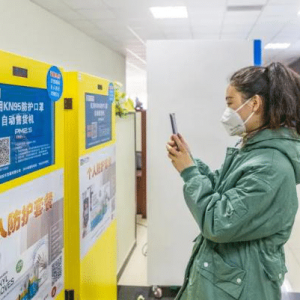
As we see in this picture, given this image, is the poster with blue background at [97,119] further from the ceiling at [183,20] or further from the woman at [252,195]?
the ceiling at [183,20]

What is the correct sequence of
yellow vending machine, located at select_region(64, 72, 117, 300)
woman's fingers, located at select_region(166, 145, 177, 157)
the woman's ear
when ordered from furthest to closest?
yellow vending machine, located at select_region(64, 72, 117, 300), woman's fingers, located at select_region(166, 145, 177, 157), the woman's ear

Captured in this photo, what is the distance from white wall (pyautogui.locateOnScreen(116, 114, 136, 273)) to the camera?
11.5 feet

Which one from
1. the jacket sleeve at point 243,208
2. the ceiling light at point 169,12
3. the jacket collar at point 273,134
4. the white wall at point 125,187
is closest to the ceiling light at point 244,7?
the ceiling light at point 169,12

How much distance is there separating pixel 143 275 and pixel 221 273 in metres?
2.33

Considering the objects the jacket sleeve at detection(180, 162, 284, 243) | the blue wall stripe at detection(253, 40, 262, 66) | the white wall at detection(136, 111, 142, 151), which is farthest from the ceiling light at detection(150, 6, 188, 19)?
the jacket sleeve at detection(180, 162, 284, 243)

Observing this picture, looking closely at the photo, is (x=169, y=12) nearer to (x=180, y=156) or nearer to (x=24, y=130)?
(x=180, y=156)

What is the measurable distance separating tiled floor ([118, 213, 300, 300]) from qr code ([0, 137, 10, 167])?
226 cm

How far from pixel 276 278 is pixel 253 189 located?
0.35m

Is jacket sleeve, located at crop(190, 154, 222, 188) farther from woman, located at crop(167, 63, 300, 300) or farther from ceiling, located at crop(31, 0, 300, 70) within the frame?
ceiling, located at crop(31, 0, 300, 70)

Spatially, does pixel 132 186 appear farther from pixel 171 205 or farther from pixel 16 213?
pixel 16 213

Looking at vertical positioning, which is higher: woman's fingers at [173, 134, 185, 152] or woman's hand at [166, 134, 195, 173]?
woman's fingers at [173, 134, 185, 152]

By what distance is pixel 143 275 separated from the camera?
362 centimetres

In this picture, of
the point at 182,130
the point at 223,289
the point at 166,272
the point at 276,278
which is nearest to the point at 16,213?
the point at 223,289

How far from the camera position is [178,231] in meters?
3.18
